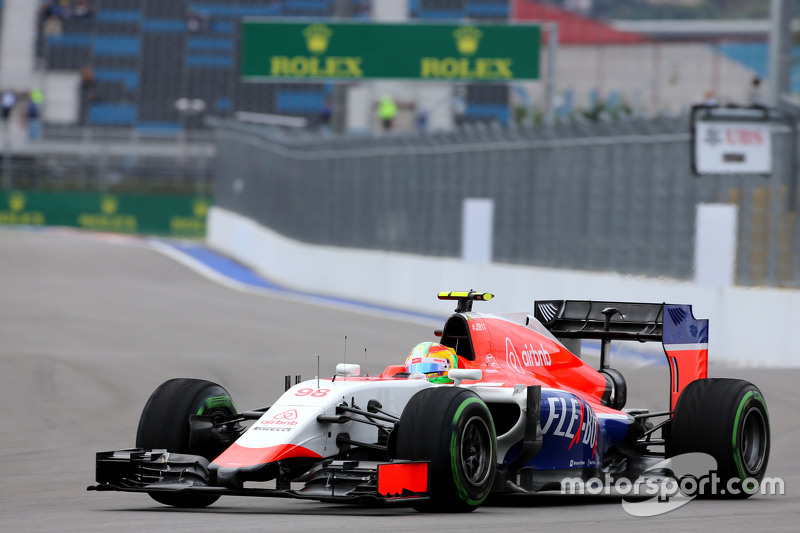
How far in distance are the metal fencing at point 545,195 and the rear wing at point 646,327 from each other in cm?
694

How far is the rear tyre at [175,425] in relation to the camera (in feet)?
27.3

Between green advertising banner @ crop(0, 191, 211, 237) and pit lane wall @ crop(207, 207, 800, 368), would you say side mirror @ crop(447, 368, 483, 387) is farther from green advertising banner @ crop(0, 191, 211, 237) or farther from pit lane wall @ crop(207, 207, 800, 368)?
green advertising banner @ crop(0, 191, 211, 237)

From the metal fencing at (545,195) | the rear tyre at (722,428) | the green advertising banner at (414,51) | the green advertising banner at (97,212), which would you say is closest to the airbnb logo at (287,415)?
the rear tyre at (722,428)

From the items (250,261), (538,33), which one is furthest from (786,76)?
(250,261)

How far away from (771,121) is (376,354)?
5.41 meters

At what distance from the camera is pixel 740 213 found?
58.0ft

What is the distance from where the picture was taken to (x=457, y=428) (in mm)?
7625

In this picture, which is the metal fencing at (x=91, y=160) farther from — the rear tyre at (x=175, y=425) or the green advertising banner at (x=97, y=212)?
the rear tyre at (x=175, y=425)

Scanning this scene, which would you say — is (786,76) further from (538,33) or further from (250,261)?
(250,261)

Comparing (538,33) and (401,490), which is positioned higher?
(538,33)

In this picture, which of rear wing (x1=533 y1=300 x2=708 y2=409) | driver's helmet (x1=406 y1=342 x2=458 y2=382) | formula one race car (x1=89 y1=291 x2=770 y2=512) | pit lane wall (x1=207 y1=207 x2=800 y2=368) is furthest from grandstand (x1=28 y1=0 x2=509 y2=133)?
driver's helmet (x1=406 y1=342 x2=458 y2=382)

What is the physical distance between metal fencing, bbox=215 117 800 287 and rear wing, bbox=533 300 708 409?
22.8 feet

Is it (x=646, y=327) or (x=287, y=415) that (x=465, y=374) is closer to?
(x=287, y=415)

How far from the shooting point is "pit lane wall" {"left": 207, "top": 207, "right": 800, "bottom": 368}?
16625mm
